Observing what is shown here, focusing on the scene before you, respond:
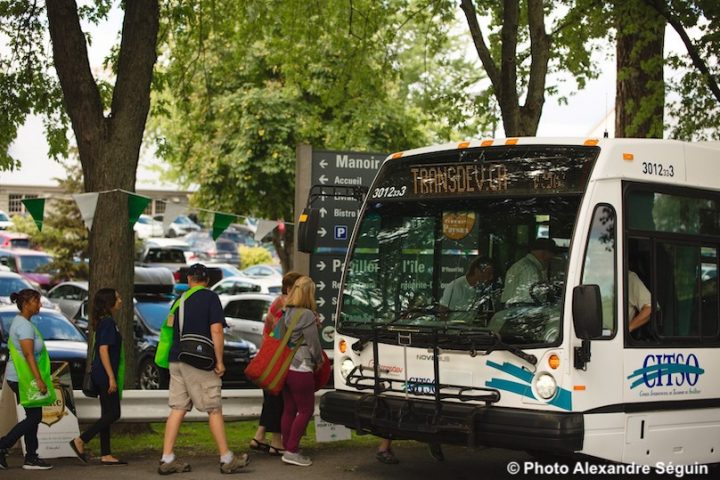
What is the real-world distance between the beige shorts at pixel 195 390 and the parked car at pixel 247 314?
1028cm

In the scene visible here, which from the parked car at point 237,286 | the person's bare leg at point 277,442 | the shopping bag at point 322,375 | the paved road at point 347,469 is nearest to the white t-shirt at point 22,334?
the paved road at point 347,469

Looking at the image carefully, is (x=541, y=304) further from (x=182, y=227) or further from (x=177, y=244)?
(x=182, y=227)

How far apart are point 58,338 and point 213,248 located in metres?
37.4

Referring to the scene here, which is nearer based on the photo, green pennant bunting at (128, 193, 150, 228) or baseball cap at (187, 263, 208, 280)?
baseball cap at (187, 263, 208, 280)

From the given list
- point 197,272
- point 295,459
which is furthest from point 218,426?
point 197,272

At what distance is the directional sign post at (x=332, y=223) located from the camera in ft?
45.5

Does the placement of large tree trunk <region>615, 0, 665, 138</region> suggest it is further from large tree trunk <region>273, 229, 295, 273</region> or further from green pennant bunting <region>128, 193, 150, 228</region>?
large tree trunk <region>273, 229, 295, 273</region>

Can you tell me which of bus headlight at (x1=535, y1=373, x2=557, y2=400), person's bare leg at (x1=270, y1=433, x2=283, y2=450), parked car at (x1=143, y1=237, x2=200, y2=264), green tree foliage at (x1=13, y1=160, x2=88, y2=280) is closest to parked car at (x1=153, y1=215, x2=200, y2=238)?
parked car at (x1=143, y1=237, x2=200, y2=264)

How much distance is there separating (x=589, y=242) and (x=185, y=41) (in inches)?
448

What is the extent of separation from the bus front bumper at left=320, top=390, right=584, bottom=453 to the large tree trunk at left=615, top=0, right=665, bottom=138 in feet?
31.1

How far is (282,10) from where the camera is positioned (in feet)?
66.5

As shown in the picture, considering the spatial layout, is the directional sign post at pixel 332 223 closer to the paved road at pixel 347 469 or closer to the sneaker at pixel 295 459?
the paved road at pixel 347 469

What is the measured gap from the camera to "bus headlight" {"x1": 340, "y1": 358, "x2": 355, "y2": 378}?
31.8 feet

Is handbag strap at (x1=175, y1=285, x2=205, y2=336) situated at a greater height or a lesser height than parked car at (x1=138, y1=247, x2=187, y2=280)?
greater
